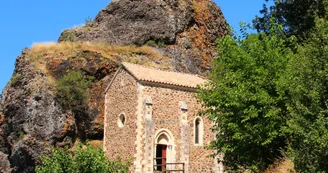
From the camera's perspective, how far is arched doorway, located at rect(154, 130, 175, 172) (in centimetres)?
3009

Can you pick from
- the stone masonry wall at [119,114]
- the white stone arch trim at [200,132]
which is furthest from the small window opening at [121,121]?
the white stone arch trim at [200,132]

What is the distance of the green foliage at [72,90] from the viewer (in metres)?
32.9

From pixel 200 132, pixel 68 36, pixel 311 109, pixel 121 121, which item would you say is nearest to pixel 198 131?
pixel 200 132

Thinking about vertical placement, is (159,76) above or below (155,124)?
above

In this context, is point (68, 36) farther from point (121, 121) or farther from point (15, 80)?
point (121, 121)

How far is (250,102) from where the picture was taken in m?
22.1

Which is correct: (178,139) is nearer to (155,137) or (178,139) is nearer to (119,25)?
(155,137)

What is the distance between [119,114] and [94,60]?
256 inches

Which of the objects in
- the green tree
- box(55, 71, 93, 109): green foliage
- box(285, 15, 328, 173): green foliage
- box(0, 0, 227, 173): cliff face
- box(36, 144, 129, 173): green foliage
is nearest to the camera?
box(285, 15, 328, 173): green foliage

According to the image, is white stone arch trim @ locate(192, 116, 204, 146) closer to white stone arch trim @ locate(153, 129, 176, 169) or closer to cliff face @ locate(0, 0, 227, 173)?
white stone arch trim @ locate(153, 129, 176, 169)

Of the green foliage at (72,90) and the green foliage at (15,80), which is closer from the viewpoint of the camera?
the green foliage at (72,90)

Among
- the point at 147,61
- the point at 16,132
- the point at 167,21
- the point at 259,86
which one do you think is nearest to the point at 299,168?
the point at 259,86

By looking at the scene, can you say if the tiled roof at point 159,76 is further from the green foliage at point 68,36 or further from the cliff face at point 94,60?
the green foliage at point 68,36

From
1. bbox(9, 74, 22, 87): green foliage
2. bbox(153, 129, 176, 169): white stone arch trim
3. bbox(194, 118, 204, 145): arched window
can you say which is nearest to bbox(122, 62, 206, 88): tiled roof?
bbox(194, 118, 204, 145): arched window
